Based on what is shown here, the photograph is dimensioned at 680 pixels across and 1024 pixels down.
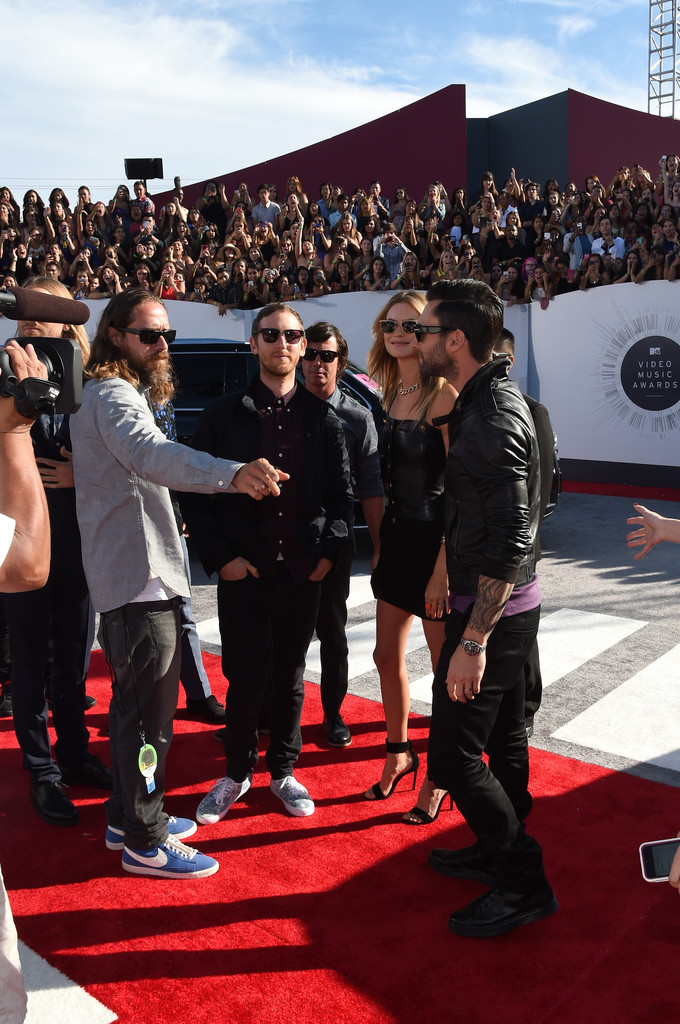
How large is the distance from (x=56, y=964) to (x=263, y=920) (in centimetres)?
64

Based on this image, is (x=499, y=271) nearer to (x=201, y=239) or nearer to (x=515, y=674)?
(x=201, y=239)

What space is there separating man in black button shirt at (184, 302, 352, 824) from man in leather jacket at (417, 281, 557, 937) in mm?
864

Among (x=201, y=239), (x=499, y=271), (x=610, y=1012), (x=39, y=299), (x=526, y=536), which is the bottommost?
(x=610, y=1012)

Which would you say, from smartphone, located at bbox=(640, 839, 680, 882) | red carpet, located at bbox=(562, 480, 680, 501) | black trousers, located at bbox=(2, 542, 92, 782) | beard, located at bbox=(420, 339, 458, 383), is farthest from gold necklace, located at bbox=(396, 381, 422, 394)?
red carpet, located at bbox=(562, 480, 680, 501)

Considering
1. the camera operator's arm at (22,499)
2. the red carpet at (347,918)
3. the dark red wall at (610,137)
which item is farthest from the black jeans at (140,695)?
the dark red wall at (610,137)

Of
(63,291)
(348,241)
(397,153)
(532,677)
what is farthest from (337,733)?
(397,153)

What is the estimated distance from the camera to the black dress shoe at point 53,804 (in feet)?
11.0

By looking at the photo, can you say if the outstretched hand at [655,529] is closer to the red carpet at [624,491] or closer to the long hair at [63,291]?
the long hair at [63,291]

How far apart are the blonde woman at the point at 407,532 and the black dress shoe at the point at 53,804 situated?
1.22 m

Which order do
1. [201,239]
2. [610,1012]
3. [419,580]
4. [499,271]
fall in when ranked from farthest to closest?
[201,239] < [499,271] < [419,580] < [610,1012]

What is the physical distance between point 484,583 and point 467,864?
120cm

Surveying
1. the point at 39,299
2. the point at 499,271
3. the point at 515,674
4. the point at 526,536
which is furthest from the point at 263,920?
the point at 499,271

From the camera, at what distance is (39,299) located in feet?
5.25

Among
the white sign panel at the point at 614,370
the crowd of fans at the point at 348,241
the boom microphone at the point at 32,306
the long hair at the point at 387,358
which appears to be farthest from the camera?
the crowd of fans at the point at 348,241
